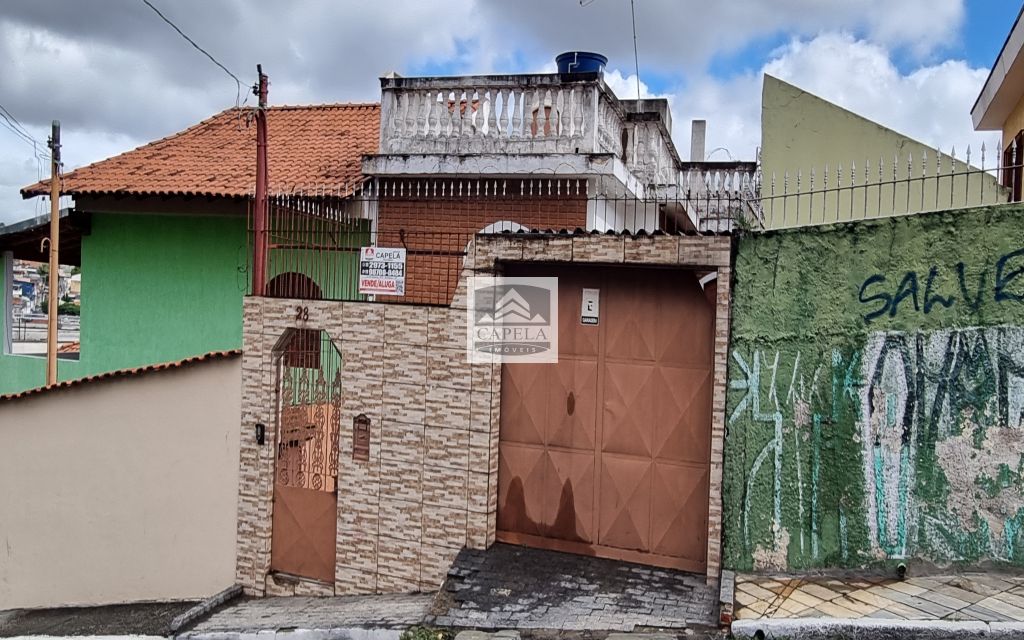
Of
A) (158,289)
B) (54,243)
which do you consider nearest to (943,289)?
(158,289)

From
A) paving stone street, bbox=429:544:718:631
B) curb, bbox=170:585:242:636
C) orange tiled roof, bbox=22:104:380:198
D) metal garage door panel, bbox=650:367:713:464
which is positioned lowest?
curb, bbox=170:585:242:636

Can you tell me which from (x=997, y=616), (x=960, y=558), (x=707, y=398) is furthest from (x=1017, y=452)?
(x=707, y=398)

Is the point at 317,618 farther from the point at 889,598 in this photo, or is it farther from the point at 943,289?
the point at 943,289

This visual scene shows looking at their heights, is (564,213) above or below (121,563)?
above

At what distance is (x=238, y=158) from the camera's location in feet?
41.9

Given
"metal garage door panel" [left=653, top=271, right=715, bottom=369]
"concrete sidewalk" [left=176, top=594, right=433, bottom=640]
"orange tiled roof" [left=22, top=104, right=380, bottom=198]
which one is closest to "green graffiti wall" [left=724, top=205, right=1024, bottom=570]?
"metal garage door panel" [left=653, top=271, right=715, bottom=369]

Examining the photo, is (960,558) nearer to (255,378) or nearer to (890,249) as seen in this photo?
(890,249)

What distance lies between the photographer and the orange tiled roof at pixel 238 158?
1159 centimetres

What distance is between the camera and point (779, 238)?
6.24 m

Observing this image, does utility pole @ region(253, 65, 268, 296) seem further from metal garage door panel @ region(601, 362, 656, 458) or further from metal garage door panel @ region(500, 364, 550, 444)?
metal garage door panel @ region(601, 362, 656, 458)

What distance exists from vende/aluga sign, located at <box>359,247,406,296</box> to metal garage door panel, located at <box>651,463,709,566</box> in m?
3.00

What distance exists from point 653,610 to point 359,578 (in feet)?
9.72

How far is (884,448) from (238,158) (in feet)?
34.4

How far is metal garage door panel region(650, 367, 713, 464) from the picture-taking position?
22.2 feet
